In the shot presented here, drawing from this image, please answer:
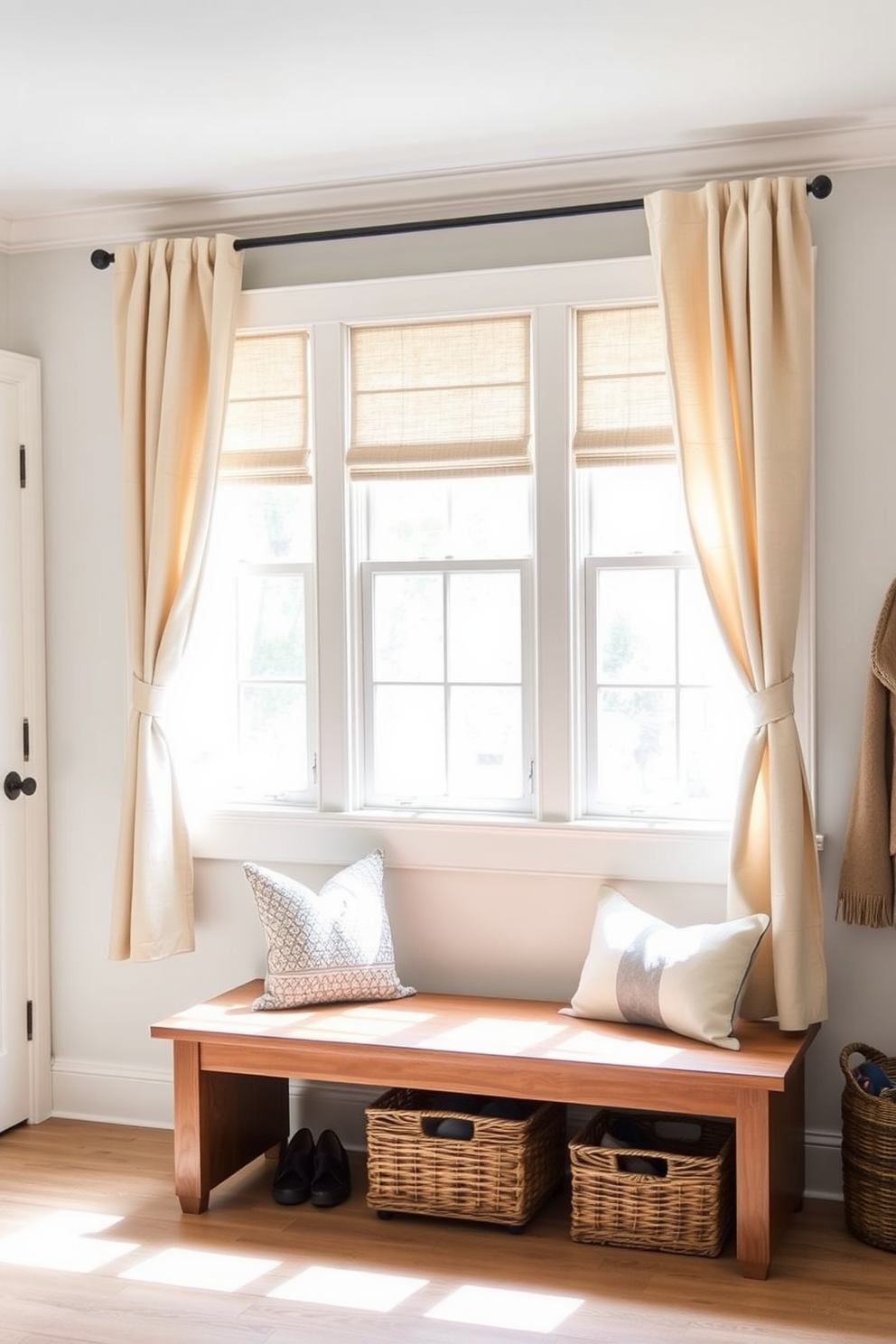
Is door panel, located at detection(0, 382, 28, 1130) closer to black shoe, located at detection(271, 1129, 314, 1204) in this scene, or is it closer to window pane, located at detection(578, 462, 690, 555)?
black shoe, located at detection(271, 1129, 314, 1204)

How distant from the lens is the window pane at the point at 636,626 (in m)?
3.80

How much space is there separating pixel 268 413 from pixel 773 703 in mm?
1691

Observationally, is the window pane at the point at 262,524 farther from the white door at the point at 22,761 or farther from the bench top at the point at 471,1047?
the bench top at the point at 471,1047

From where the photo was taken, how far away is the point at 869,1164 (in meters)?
3.29

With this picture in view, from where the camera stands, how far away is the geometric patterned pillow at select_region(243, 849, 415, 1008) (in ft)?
12.1

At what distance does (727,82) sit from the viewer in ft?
10.6

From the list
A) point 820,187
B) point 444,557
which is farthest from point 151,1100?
point 820,187

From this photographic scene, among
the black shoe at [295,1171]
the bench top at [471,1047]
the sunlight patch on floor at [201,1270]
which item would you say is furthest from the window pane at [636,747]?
the sunlight patch on floor at [201,1270]

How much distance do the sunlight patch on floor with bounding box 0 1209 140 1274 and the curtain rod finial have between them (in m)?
3.11

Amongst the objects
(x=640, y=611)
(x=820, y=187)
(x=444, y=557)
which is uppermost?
(x=820, y=187)

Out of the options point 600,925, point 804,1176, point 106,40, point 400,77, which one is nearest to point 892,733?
point 600,925

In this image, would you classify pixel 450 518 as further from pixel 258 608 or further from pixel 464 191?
pixel 464 191

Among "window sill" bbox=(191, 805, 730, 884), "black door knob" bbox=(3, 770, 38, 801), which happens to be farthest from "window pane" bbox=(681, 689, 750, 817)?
"black door knob" bbox=(3, 770, 38, 801)

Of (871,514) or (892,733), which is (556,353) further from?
(892,733)
